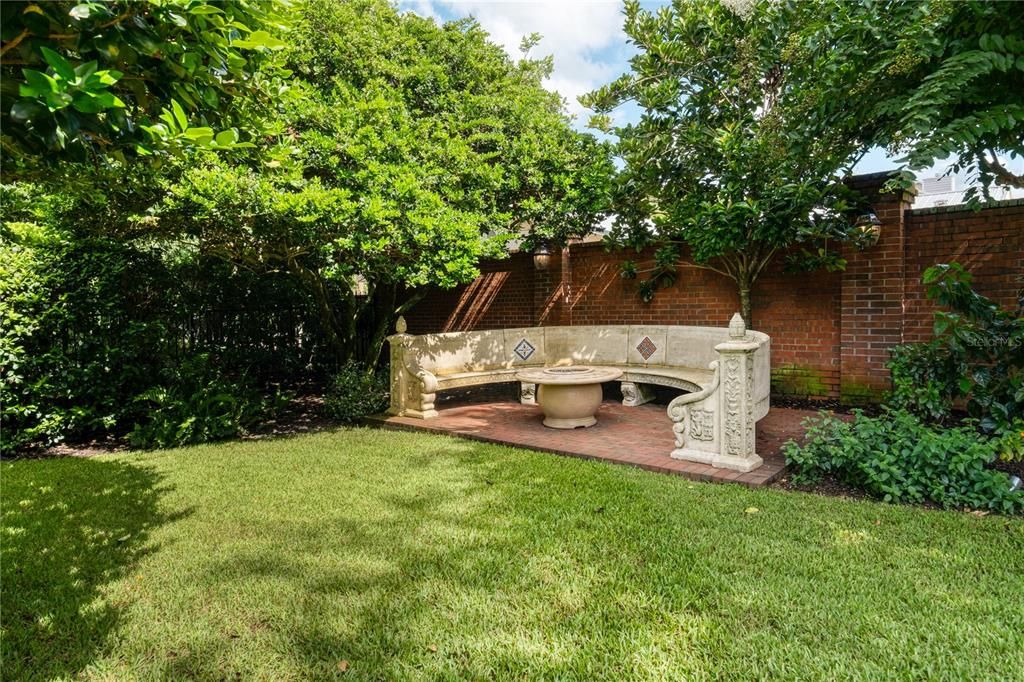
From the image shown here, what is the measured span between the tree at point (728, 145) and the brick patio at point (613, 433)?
6.91 feet

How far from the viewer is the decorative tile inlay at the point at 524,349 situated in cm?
854

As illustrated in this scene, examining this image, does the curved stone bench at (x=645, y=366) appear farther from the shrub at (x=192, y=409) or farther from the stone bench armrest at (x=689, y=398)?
the shrub at (x=192, y=409)

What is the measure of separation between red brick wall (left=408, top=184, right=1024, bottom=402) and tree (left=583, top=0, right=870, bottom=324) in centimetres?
41

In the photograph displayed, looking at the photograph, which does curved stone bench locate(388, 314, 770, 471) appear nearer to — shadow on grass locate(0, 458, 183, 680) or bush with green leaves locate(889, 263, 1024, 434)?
bush with green leaves locate(889, 263, 1024, 434)

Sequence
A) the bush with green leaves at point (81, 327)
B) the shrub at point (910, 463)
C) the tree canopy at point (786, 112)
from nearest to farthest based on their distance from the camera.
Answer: the tree canopy at point (786, 112) < the shrub at point (910, 463) < the bush with green leaves at point (81, 327)

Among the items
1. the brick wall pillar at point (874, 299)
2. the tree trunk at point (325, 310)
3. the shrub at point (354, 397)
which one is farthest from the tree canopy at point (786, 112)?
the tree trunk at point (325, 310)

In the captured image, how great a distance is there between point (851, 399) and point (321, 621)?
6724 millimetres

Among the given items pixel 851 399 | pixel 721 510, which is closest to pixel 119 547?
pixel 721 510

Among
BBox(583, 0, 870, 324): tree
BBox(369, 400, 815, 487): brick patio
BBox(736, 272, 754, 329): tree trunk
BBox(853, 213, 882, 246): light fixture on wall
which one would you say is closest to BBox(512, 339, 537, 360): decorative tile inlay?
BBox(369, 400, 815, 487): brick patio

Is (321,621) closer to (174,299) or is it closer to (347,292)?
(347,292)

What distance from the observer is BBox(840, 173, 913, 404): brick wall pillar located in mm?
6426

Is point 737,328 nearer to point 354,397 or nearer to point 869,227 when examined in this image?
point 869,227

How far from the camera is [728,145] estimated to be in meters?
Answer: 6.47

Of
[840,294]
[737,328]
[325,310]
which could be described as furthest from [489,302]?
[737,328]
